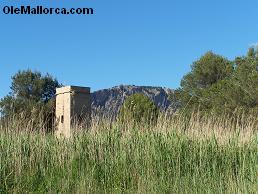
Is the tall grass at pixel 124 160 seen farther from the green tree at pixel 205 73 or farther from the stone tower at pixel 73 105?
the green tree at pixel 205 73

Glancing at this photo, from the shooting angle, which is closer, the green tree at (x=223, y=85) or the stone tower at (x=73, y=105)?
the stone tower at (x=73, y=105)

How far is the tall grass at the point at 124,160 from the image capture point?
5965mm

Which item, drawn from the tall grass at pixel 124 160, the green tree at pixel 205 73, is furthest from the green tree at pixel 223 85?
the tall grass at pixel 124 160

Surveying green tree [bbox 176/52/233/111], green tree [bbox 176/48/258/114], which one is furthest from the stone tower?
green tree [bbox 176/52/233/111]

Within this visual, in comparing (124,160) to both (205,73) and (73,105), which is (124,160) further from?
(205,73)

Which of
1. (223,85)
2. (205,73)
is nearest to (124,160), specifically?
(223,85)

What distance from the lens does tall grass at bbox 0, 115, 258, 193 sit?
5965 mm

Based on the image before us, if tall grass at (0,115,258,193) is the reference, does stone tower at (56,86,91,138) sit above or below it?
above

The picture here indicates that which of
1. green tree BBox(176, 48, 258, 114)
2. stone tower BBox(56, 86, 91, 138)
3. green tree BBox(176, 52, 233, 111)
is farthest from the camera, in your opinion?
green tree BBox(176, 52, 233, 111)

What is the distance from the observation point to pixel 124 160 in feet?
21.8

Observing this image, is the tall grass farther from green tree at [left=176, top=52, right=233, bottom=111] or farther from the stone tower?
green tree at [left=176, top=52, right=233, bottom=111]

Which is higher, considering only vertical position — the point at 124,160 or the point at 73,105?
the point at 73,105

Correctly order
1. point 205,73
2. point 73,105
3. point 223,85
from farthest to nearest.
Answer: point 205,73 → point 223,85 → point 73,105

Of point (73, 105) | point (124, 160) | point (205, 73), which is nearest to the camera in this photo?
point (124, 160)
